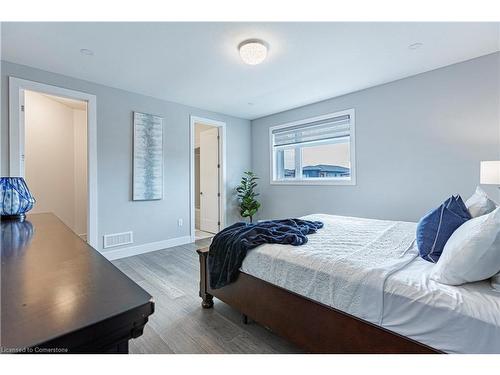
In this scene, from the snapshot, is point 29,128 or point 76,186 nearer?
point 29,128

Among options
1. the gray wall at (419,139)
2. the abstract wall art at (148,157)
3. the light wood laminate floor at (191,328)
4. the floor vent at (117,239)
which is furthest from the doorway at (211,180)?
the light wood laminate floor at (191,328)

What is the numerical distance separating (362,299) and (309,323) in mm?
395

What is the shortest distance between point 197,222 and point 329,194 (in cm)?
342

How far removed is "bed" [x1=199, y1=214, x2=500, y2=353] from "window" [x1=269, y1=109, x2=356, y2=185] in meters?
2.16

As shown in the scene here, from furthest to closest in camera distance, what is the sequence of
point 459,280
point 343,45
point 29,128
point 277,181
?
point 277,181
point 29,128
point 343,45
point 459,280

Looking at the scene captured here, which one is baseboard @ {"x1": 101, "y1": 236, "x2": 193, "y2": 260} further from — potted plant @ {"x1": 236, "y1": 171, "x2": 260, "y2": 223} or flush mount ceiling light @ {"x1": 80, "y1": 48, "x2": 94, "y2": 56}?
flush mount ceiling light @ {"x1": 80, "y1": 48, "x2": 94, "y2": 56}

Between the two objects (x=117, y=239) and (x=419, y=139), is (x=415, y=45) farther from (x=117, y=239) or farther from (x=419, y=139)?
(x=117, y=239)

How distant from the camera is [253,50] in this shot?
7.78ft

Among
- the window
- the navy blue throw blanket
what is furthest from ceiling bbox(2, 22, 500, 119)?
the navy blue throw blanket

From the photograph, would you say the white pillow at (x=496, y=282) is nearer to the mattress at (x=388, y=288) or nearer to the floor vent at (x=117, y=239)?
the mattress at (x=388, y=288)

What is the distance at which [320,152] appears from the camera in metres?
4.43

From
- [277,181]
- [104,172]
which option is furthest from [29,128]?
[277,181]

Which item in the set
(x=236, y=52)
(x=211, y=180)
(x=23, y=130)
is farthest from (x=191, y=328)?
(x=211, y=180)
